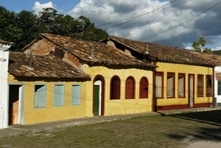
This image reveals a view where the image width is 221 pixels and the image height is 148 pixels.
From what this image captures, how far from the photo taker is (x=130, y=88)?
22750mm

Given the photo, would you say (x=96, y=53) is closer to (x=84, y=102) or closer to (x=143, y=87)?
(x=84, y=102)

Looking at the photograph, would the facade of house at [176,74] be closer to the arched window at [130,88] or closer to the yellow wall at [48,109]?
the arched window at [130,88]

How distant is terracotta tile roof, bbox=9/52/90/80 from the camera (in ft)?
52.9

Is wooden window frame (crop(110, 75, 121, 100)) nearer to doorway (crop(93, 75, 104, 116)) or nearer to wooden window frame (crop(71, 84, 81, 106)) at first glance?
doorway (crop(93, 75, 104, 116))

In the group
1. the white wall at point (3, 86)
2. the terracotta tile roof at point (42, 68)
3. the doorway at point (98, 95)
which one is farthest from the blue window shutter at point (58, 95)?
the white wall at point (3, 86)

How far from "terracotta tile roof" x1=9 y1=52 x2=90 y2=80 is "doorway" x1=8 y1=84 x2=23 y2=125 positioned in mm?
803

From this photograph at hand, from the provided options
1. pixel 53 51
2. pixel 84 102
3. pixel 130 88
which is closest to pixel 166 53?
pixel 130 88

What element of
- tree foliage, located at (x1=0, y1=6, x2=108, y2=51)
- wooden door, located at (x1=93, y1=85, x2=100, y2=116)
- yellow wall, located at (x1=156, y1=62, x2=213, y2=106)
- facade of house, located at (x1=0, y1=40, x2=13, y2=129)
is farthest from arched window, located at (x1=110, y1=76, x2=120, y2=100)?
tree foliage, located at (x1=0, y1=6, x2=108, y2=51)

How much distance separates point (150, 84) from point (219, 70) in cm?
964

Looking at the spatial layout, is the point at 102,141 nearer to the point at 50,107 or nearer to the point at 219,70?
the point at 50,107

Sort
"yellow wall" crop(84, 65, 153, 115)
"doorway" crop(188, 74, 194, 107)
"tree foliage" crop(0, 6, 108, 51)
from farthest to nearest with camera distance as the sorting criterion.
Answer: "tree foliage" crop(0, 6, 108, 51)
"doorway" crop(188, 74, 194, 107)
"yellow wall" crop(84, 65, 153, 115)

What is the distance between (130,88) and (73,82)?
5.13m

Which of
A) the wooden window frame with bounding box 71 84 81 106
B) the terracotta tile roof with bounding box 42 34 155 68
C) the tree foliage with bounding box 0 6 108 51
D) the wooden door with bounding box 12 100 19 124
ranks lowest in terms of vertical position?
the wooden door with bounding box 12 100 19 124

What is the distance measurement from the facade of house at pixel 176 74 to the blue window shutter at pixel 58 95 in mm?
7985
